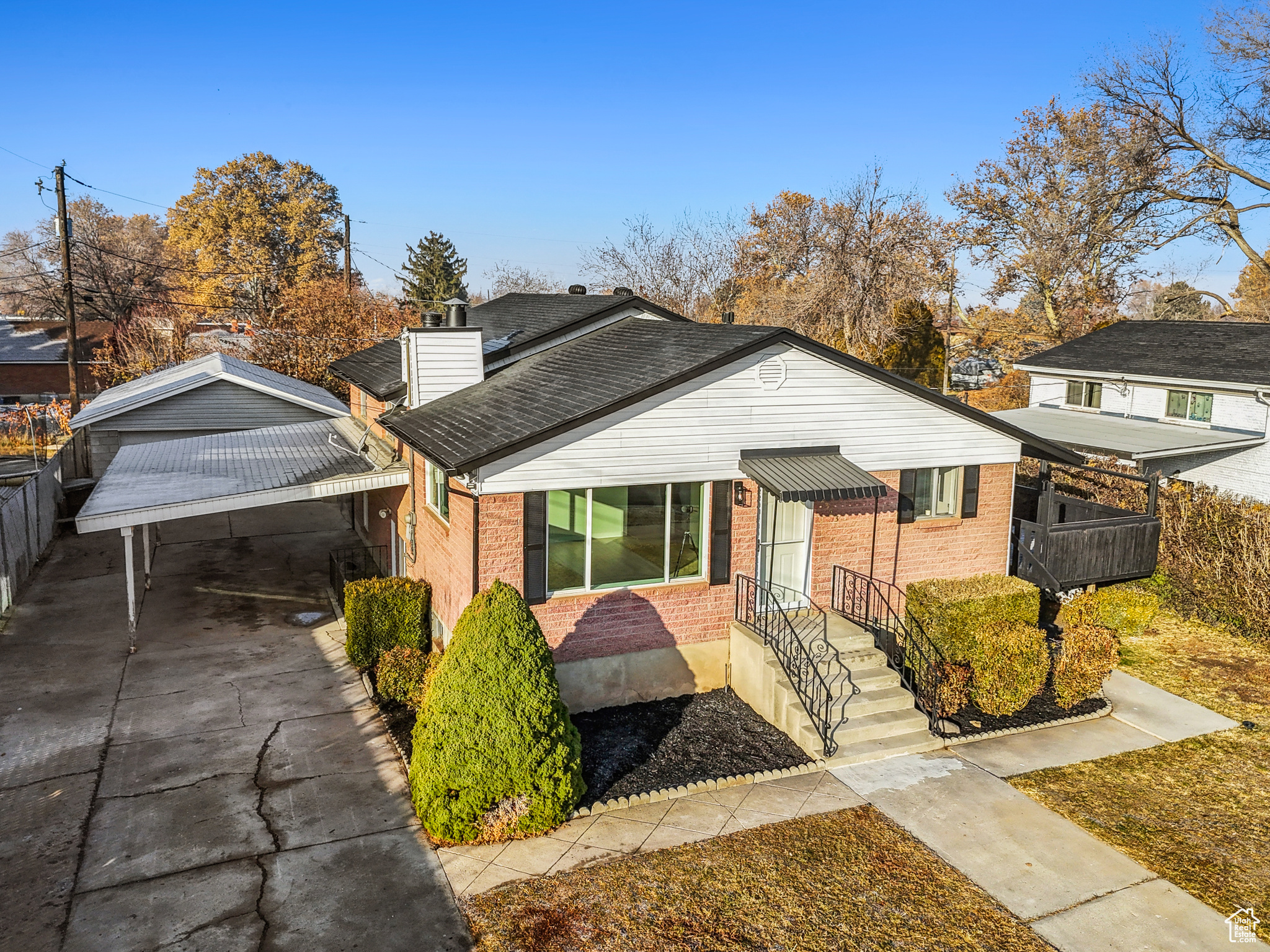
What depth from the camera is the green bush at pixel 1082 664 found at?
1195cm

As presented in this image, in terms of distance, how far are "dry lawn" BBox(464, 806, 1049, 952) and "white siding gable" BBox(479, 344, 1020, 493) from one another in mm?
4616

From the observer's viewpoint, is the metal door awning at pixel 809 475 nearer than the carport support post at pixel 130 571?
Yes

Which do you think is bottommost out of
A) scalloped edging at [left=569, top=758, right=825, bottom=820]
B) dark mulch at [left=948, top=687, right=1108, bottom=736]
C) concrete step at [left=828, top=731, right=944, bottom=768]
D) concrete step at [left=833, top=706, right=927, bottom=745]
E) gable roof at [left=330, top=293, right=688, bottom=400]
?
scalloped edging at [left=569, top=758, right=825, bottom=820]

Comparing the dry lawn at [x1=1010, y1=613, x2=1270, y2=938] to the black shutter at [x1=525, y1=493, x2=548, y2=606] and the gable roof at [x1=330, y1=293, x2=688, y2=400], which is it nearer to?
the black shutter at [x1=525, y1=493, x2=548, y2=606]

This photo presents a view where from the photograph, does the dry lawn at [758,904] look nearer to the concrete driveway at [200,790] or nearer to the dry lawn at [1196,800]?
the concrete driveway at [200,790]

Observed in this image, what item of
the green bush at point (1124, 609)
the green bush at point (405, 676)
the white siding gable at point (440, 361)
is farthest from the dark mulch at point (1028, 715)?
the white siding gable at point (440, 361)

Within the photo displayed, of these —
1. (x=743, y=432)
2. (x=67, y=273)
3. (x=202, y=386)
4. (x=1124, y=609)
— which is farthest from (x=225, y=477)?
(x=67, y=273)

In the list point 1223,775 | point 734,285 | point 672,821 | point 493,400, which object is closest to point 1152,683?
point 1223,775

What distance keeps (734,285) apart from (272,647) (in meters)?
39.5

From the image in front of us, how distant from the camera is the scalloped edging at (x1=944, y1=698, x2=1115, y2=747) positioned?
432 inches

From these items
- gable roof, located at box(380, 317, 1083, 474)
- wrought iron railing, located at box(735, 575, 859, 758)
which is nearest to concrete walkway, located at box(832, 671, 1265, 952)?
wrought iron railing, located at box(735, 575, 859, 758)

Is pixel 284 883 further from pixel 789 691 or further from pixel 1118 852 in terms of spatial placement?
pixel 1118 852

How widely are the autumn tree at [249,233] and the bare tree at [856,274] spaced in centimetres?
3199

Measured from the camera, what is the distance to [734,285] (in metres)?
49.0
